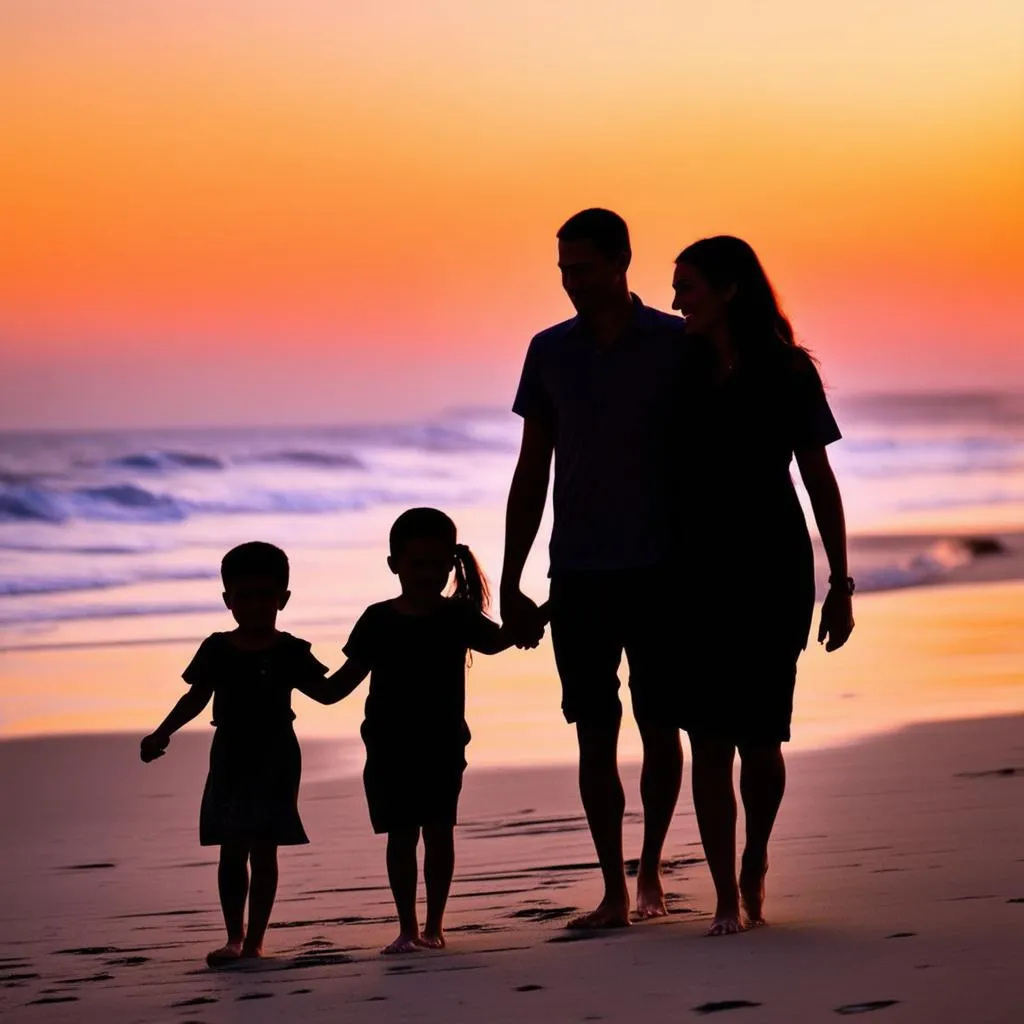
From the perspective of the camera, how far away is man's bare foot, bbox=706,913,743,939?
4.65 metres

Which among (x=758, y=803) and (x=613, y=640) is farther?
(x=613, y=640)

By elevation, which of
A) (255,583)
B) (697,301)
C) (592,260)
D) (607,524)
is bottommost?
(255,583)

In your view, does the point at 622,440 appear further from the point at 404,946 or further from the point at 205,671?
the point at 404,946

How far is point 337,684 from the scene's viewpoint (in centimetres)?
498

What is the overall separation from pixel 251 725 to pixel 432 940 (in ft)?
2.29

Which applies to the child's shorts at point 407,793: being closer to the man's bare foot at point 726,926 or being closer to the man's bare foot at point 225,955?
the man's bare foot at point 225,955

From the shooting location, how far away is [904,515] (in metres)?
22.7

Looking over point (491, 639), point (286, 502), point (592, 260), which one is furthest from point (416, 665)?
point (286, 502)

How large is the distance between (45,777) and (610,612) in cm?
400

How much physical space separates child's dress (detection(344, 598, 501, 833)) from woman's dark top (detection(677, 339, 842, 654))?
662 millimetres

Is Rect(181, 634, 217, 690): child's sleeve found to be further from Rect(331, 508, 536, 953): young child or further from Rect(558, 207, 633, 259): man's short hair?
Rect(558, 207, 633, 259): man's short hair

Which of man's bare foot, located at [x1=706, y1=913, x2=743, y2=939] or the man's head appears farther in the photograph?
the man's head

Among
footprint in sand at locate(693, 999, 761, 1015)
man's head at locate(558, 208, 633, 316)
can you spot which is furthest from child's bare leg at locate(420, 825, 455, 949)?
man's head at locate(558, 208, 633, 316)

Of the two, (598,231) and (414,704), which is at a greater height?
(598,231)
